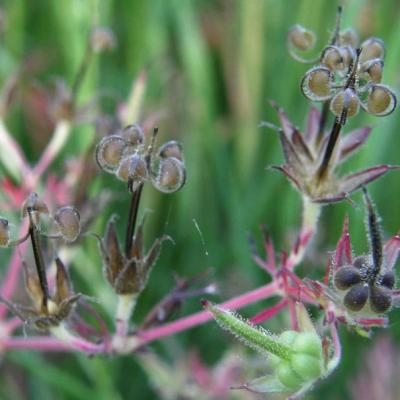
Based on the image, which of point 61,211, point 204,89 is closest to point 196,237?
point 204,89

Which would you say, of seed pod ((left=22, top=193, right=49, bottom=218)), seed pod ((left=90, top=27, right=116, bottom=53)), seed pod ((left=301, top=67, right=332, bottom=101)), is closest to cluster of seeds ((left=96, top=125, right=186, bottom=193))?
seed pod ((left=22, top=193, right=49, bottom=218))

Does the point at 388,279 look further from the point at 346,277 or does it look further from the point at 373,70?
the point at 373,70

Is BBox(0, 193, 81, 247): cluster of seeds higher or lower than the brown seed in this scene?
lower

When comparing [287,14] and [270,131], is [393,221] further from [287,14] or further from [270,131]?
[287,14]

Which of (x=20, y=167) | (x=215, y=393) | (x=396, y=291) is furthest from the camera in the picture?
(x=215, y=393)

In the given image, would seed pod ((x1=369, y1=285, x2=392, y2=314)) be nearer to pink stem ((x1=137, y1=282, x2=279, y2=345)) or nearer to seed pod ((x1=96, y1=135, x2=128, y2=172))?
pink stem ((x1=137, y1=282, x2=279, y2=345))

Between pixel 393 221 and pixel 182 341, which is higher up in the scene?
pixel 393 221
